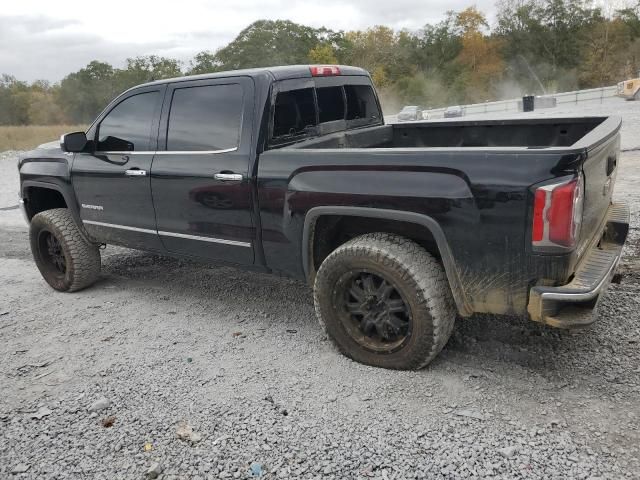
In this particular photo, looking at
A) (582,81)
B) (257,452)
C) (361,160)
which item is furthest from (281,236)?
(582,81)

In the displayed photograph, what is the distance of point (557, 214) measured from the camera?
259cm

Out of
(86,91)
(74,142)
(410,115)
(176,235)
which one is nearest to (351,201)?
(176,235)

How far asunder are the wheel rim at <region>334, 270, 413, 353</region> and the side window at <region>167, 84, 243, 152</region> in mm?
1284

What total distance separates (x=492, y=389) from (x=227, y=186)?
213 centimetres

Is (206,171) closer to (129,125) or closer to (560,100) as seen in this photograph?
(129,125)

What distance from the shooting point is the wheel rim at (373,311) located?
3277 millimetres

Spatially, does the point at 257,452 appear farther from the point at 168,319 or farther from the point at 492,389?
the point at 168,319

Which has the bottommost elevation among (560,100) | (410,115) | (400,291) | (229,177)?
(560,100)

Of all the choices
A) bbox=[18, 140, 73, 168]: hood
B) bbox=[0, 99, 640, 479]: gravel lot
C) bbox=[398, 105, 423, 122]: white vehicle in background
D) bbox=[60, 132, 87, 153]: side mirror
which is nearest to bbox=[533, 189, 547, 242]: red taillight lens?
bbox=[0, 99, 640, 479]: gravel lot

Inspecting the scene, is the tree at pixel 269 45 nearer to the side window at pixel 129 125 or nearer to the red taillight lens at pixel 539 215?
the side window at pixel 129 125

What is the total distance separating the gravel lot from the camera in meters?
2.62

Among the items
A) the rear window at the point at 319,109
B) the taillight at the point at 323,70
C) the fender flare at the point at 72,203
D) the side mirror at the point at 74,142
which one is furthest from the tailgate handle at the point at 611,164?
the fender flare at the point at 72,203

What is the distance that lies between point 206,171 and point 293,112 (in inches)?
29.5

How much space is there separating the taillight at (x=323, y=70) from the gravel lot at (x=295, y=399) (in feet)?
5.97
